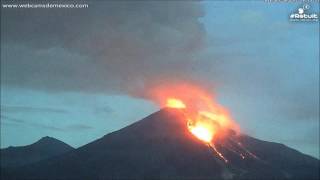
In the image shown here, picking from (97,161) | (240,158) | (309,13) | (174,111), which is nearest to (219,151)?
(240,158)

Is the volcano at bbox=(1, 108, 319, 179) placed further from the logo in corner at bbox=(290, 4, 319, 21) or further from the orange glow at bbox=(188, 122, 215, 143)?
the logo in corner at bbox=(290, 4, 319, 21)

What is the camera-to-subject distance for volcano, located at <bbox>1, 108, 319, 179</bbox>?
132 m

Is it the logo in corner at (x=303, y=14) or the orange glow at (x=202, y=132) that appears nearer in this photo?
the logo in corner at (x=303, y=14)

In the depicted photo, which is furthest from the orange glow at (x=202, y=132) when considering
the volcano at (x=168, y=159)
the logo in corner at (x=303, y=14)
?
the logo in corner at (x=303, y=14)

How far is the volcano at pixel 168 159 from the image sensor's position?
132000mm

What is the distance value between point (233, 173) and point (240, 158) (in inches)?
617

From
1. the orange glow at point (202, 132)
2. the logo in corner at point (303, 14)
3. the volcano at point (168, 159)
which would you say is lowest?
the logo in corner at point (303, 14)

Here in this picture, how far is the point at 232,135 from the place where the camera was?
16188 cm

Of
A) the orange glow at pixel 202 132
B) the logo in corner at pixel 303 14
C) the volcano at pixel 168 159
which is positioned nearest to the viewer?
the logo in corner at pixel 303 14

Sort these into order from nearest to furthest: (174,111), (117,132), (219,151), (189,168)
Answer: (189,168)
(219,151)
(117,132)
(174,111)

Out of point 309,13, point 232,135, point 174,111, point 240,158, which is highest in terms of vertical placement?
point 174,111

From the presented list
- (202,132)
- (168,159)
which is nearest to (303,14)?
(168,159)

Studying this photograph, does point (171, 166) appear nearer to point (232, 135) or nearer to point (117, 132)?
point (232, 135)

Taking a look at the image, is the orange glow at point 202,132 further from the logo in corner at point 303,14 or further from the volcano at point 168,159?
the logo in corner at point 303,14
